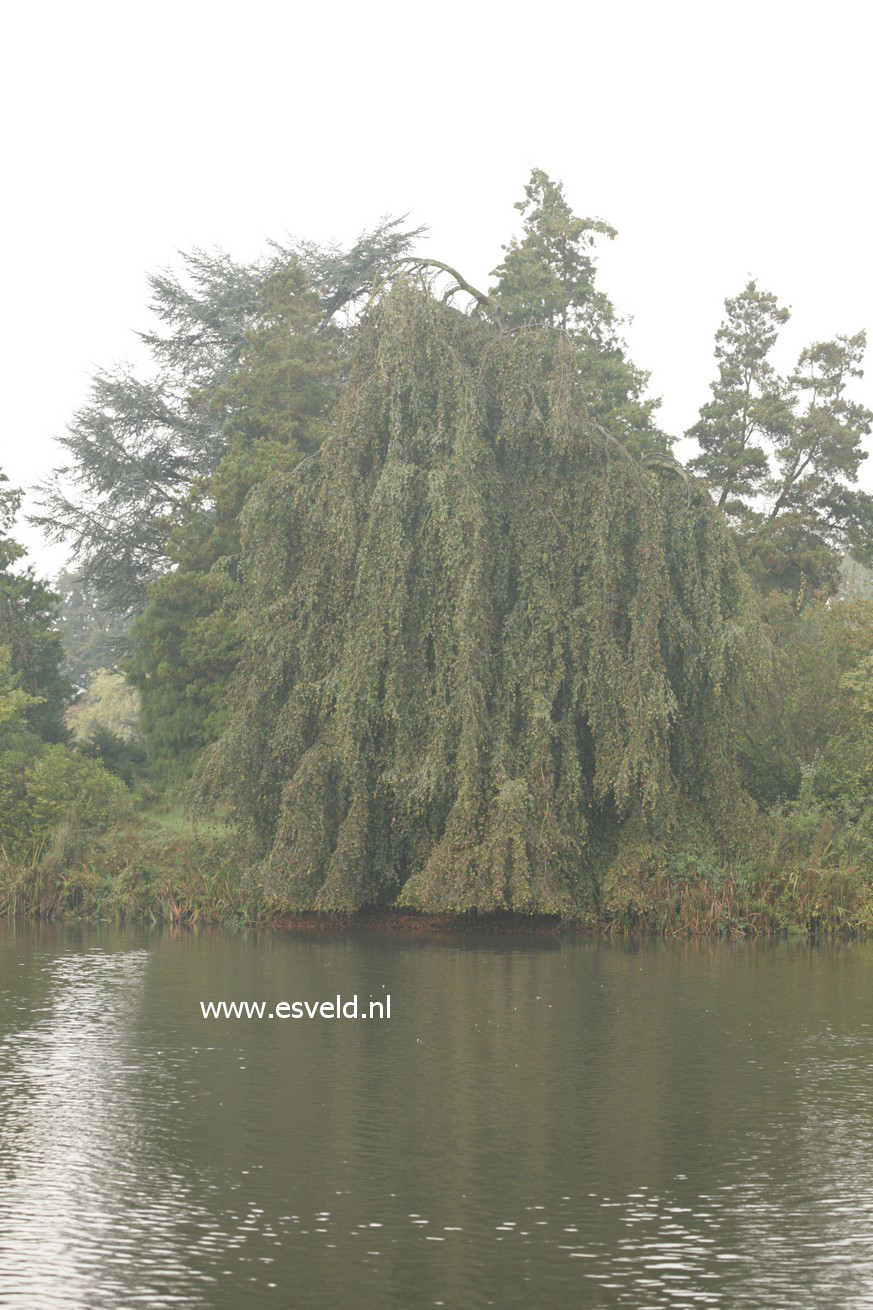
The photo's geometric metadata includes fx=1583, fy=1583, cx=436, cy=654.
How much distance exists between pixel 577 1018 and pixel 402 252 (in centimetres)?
3605

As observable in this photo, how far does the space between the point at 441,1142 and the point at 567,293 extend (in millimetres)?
33004

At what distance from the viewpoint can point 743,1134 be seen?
10.9 meters

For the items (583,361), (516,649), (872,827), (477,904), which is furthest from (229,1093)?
(583,361)

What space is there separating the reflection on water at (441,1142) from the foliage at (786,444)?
2650 cm

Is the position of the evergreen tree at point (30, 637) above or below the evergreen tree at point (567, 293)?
below

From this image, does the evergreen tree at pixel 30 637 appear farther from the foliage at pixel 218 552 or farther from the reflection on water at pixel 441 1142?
the reflection on water at pixel 441 1142

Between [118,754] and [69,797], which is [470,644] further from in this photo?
[118,754]

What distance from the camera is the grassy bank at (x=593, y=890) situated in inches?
928

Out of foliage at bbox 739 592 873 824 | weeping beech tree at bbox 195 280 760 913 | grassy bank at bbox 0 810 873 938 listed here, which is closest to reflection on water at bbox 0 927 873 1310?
weeping beech tree at bbox 195 280 760 913

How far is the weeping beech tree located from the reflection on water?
14.4ft

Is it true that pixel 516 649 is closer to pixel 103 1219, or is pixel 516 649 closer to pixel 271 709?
pixel 271 709

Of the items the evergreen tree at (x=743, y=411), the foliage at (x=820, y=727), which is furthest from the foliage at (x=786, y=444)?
the foliage at (x=820, y=727)

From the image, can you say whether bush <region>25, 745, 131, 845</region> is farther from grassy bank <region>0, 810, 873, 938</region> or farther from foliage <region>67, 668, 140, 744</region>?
foliage <region>67, 668, 140, 744</region>

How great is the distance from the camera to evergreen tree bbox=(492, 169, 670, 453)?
3975 cm
